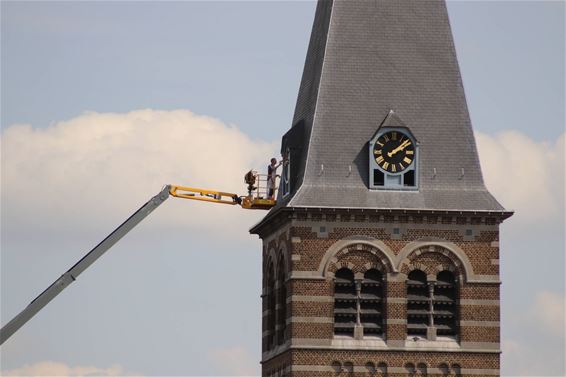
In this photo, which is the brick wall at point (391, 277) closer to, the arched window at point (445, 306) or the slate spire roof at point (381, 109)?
the arched window at point (445, 306)

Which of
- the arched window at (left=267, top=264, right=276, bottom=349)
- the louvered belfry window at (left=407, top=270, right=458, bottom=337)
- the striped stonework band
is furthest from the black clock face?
the striped stonework band

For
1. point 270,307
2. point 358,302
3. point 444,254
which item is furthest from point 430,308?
point 270,307

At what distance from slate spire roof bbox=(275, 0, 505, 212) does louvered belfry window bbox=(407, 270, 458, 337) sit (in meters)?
3.08

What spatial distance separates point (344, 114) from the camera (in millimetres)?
82125

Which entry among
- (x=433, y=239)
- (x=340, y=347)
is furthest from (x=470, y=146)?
(x=340, y=347)

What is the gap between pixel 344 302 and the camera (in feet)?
264

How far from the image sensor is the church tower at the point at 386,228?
80062mm

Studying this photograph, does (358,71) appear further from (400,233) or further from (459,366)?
(459,366)

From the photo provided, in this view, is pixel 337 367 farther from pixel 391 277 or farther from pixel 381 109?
pixel 381 109

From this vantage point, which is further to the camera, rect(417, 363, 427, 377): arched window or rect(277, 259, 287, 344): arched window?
rect(277, 259, 287, 344): arched window

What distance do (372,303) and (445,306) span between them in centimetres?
287

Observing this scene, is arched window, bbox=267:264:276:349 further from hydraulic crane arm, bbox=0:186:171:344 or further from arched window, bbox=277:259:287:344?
hydraulic crane arm, bbox=0:186:171:344

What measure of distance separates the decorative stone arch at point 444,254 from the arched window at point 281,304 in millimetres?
5099

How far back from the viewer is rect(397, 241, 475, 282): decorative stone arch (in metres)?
80.8
